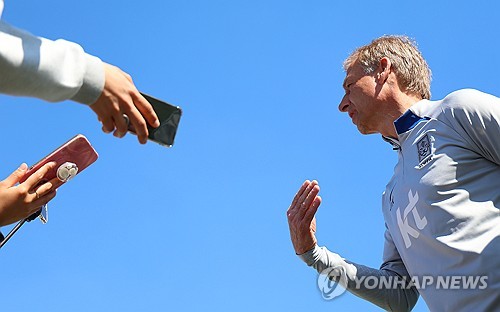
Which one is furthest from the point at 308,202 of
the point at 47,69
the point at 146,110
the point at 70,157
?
the point at 47,69

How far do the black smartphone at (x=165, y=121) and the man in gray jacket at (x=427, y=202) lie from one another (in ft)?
6.12

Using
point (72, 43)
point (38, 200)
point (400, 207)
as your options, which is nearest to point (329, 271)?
point (400, 207)

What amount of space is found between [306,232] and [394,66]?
1.43 m

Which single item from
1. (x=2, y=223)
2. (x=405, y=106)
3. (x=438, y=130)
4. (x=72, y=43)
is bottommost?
(x=2, y=223)

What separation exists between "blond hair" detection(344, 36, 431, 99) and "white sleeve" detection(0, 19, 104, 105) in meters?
3.16

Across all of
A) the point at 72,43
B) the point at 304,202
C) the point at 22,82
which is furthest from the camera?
the point at 304,202

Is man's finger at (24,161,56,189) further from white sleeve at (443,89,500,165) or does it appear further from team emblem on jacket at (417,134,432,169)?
white sleeve at (443,89,500,165)

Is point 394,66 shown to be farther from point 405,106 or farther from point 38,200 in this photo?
point 38,200

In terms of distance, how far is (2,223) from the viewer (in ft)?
12.3

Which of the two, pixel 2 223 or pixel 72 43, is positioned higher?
pixel 72 43

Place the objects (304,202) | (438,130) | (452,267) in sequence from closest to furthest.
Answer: (452,267) < (438,130) < (304,202)

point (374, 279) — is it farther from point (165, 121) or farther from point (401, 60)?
point (165, 121)

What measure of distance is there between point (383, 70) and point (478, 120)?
1.37 meters

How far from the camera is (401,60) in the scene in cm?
520
